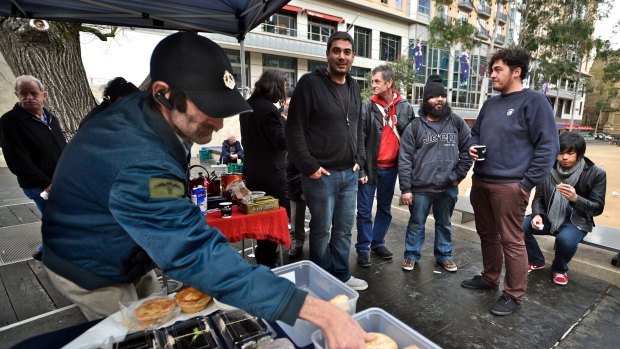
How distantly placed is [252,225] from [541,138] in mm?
2306

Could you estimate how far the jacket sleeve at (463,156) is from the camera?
3.21 meters

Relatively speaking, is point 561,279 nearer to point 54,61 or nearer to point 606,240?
point 606,240

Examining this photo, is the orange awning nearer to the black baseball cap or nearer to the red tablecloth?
the red tablecloth

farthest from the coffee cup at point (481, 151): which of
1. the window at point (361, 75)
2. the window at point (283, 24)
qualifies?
the window at point (361, 75)

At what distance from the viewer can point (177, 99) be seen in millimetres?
1056

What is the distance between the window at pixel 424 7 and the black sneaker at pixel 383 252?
30563 millimetres

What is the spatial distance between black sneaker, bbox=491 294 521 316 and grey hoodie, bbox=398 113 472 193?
3.56 feet

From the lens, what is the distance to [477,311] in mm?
2709

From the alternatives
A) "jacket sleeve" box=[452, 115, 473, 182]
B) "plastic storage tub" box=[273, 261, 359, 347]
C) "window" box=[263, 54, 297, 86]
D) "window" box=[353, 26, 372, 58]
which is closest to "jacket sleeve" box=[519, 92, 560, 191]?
"jacket sleeve" box=[452, 115, 473, 182]

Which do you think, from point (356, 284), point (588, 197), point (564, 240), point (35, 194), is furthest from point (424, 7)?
point (35, 194)

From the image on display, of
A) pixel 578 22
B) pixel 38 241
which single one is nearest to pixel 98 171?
pixel 38 241

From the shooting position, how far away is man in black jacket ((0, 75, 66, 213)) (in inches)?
130

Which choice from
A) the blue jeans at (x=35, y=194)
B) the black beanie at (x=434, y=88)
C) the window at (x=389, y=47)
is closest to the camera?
the black beanie at (x=434, y=88)

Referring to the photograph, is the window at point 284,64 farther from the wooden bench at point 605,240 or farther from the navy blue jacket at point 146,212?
the navy blue jacket at point 146,212
